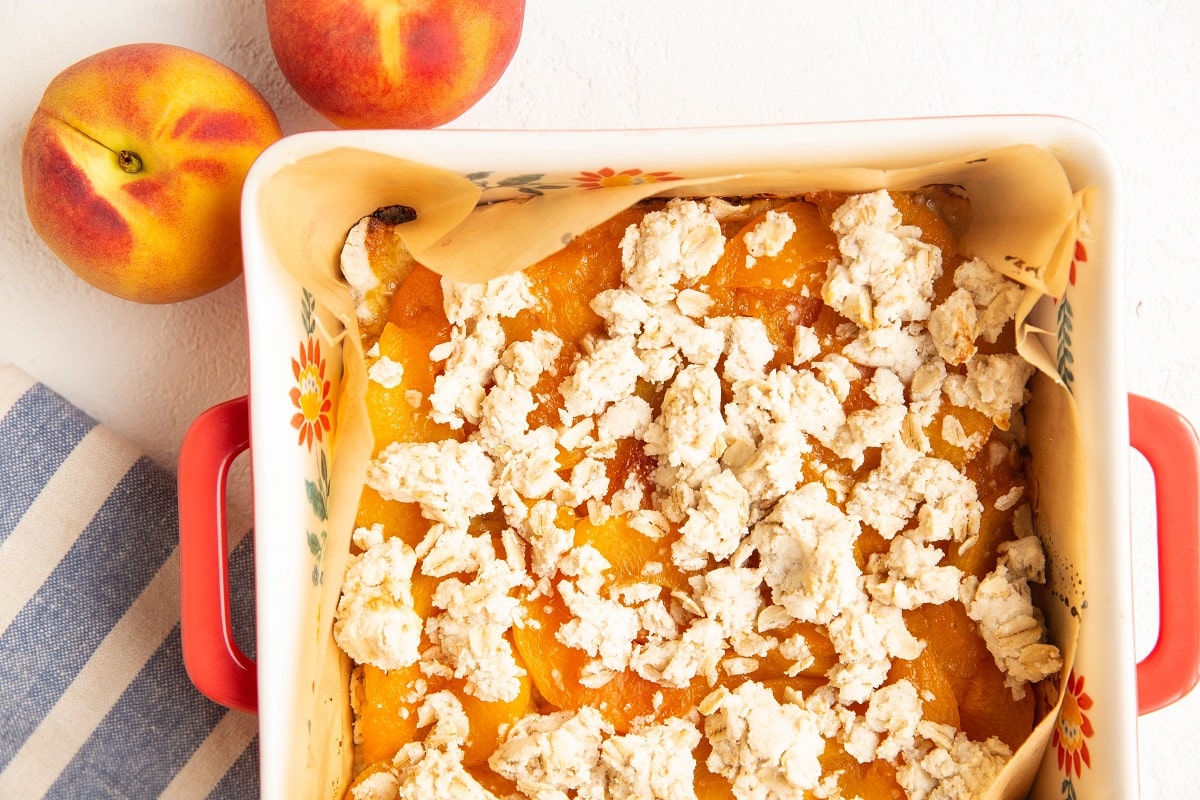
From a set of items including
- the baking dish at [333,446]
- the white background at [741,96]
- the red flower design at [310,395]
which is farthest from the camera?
the white background at [741,96]

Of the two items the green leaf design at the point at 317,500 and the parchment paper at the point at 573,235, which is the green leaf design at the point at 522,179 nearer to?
the parchment paper at the point at 573,235

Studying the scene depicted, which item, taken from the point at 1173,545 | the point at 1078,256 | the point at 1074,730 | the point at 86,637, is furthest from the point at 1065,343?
the point at 86,637

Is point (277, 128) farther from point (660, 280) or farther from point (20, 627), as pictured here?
point (20, 627)

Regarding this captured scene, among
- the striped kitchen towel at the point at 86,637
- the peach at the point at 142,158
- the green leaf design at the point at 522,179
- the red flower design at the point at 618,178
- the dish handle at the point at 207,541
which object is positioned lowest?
the striped kitchen towel at the point at 86,637

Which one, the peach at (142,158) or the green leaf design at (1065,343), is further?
the peach at (142,158)

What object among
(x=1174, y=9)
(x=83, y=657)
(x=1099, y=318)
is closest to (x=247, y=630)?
(x=83, y=657)

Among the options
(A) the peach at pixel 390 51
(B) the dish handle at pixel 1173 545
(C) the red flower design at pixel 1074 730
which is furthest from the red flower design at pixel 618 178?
(C) the red flower design at pixel 1074 730

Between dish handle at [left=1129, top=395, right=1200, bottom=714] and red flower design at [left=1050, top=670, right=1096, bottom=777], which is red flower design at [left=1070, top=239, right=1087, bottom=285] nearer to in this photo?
dish handle at [left=1129, top=395, right=1200, bottom=714]

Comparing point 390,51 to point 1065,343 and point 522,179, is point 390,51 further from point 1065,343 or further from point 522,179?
point 1065,343
